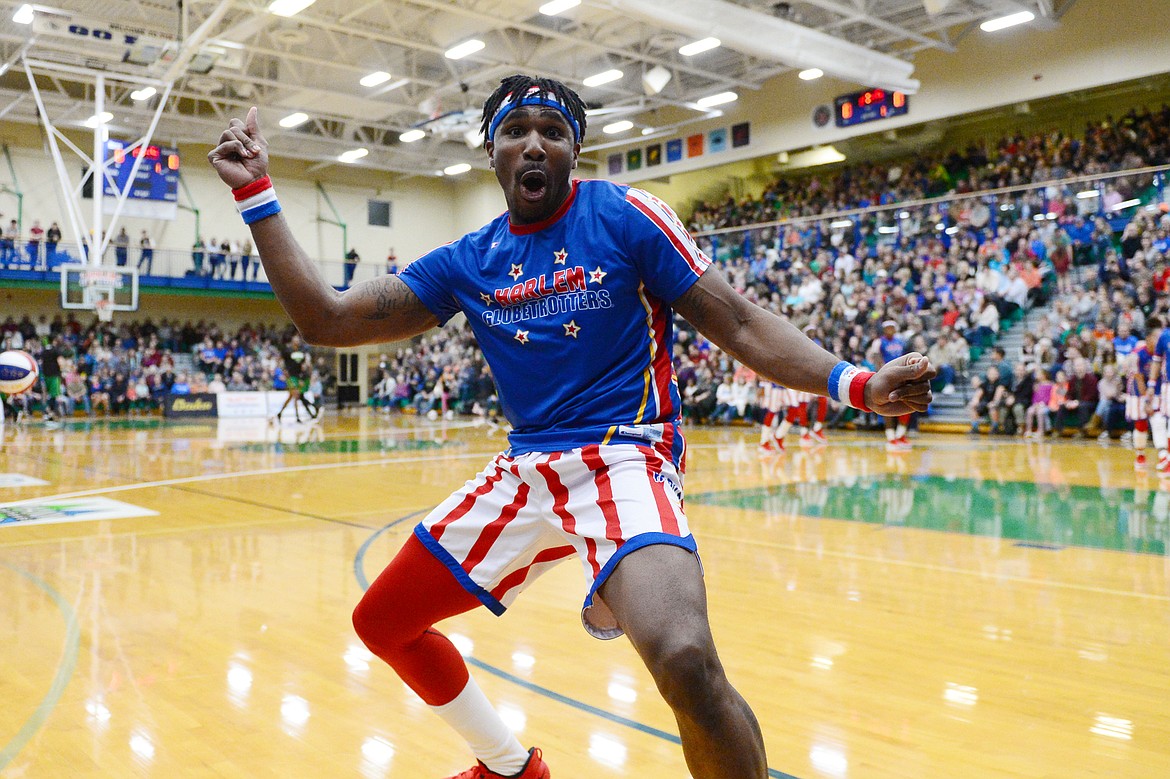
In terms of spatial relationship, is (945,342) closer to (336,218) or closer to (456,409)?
(456,409)

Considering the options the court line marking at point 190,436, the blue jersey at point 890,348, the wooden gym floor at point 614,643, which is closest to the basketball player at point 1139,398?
the blue jersey at point 890,348

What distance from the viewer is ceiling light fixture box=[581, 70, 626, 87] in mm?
22328

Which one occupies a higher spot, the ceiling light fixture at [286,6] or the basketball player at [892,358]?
the ceiling light fixture at [286,6]

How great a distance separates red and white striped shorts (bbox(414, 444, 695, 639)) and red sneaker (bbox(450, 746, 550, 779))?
0.52 m

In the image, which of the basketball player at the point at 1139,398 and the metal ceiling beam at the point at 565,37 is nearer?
the basketball player at the point at 1139,398

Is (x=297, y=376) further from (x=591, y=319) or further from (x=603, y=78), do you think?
(x=591, y=319)

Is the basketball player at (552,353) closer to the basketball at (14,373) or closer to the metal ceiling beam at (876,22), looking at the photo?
the basketball at (14,373)

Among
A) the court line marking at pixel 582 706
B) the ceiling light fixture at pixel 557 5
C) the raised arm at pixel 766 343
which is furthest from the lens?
the ceiling light fixture at pixel 557 5

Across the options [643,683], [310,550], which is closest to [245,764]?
Answer: [643,683]

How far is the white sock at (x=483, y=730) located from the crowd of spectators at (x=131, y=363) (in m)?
23.7

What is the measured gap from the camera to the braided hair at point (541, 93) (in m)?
2.58

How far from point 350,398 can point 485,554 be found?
107 feet

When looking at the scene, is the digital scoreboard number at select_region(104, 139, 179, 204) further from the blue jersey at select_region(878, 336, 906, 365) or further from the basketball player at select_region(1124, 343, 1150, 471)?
the basketball player at select_region(1124, 343, 1150, 471)

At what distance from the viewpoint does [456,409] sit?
25.3 meters
